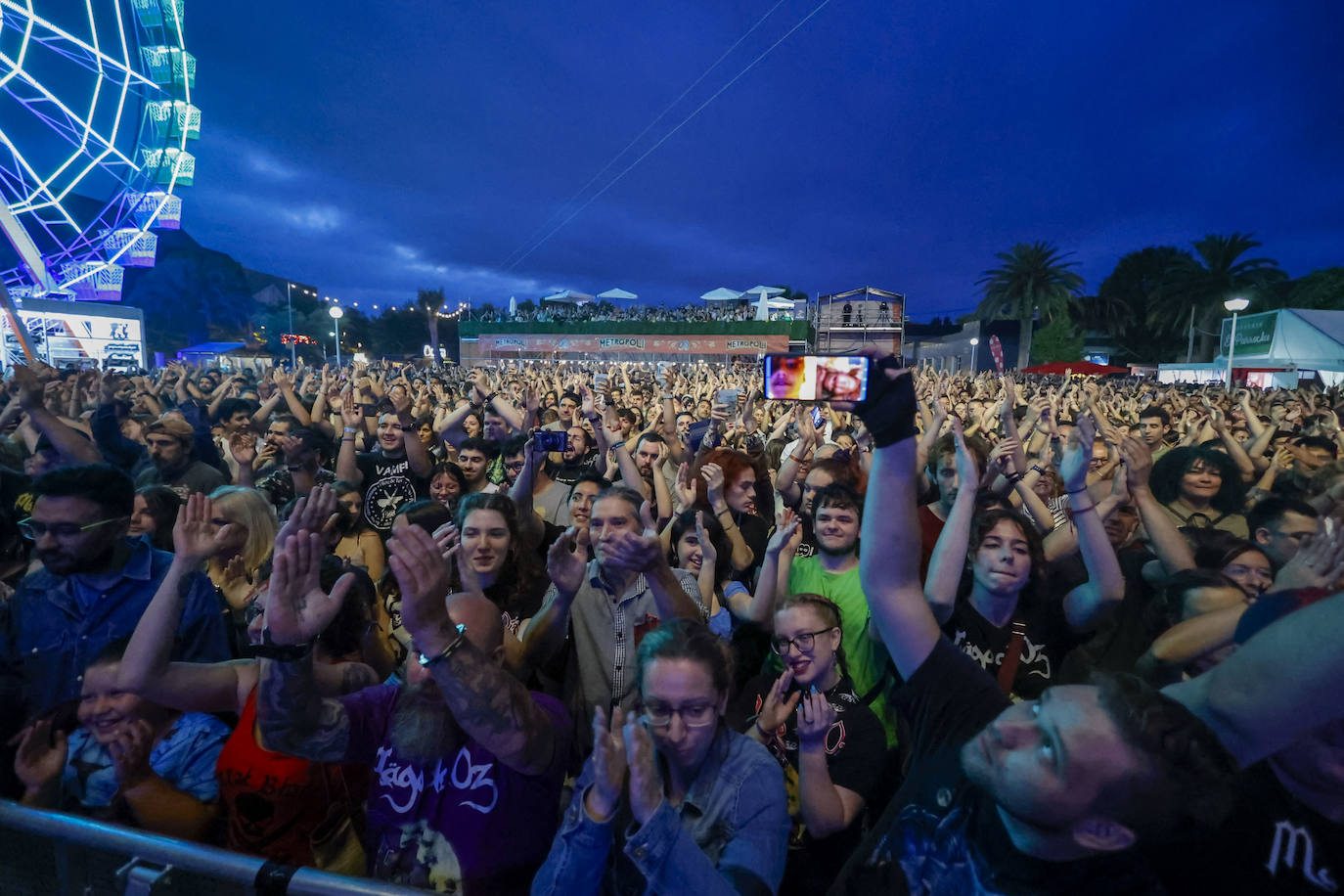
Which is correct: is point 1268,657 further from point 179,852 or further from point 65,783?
point 65,783

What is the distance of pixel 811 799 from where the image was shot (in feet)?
6.06

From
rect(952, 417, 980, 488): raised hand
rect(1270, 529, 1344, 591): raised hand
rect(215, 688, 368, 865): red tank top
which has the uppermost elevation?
rect(952, 417, 980, 488): raised hand

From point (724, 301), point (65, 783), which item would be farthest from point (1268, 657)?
point (724, 301)

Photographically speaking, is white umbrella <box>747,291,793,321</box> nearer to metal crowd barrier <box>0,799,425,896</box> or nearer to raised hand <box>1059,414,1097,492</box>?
raised hand <box>1059,414,1097,492</box>

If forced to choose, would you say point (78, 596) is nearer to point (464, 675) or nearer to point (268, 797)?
point (268, 797)

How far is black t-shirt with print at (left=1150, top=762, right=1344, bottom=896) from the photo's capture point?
1.34 m

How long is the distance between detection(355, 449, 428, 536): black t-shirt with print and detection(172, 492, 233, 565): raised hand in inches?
97.5

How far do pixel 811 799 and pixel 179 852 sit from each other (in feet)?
5.15

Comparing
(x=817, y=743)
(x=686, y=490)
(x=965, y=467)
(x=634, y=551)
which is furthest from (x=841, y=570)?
(x=686, y=490)

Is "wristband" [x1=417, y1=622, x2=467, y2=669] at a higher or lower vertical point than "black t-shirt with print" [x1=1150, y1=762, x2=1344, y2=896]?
higher

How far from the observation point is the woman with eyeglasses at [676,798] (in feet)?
4.62

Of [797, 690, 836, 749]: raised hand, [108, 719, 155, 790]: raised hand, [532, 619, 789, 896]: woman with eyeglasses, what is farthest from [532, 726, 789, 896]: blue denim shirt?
[108, 719, 155, 790]: raised hand

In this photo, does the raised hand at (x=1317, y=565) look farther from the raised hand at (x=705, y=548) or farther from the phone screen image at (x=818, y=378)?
the raised hand at (x=705, y=548)

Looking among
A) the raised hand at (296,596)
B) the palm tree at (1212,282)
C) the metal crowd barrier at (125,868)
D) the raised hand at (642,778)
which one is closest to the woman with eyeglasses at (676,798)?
the raised hand at (642,778)
